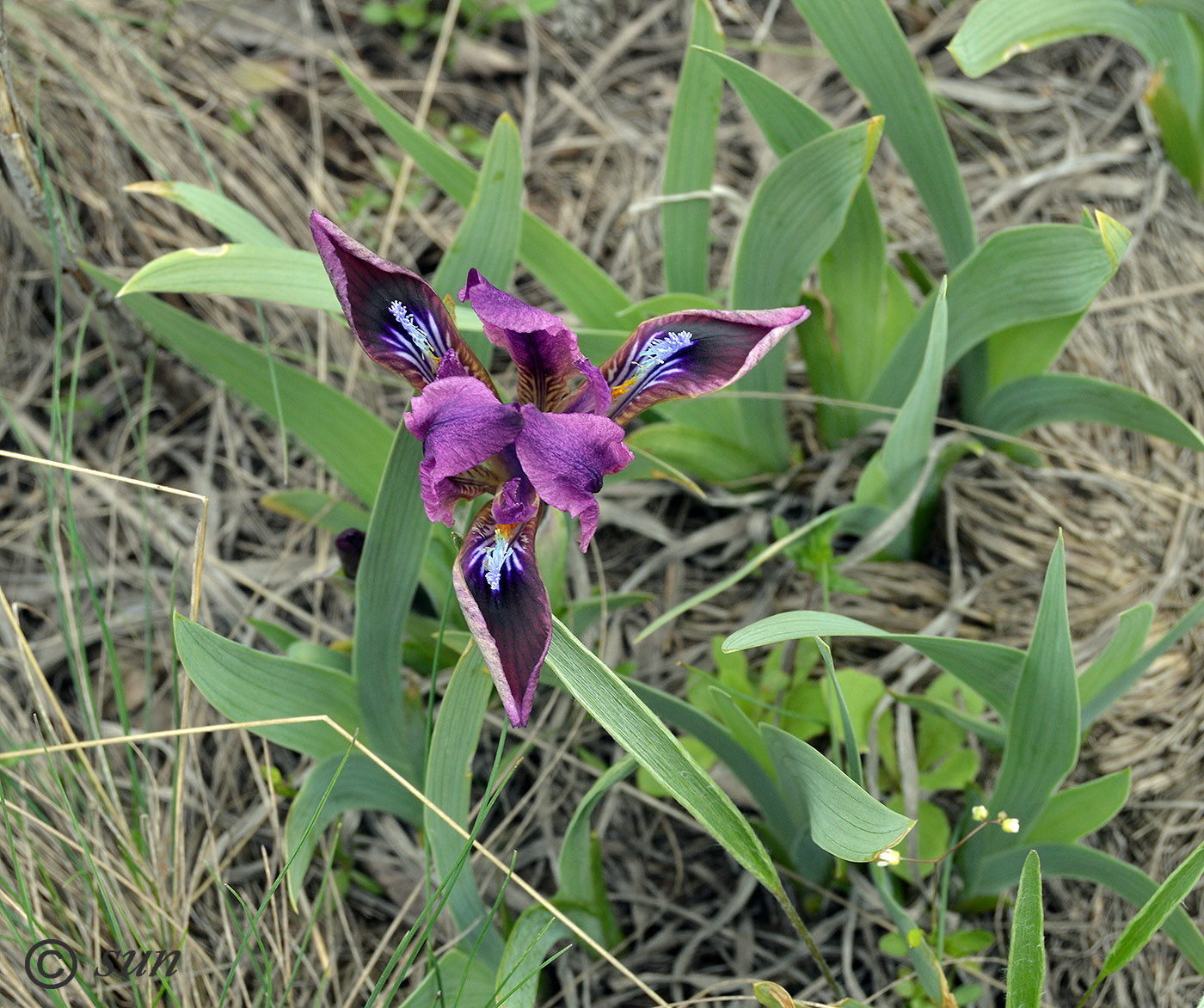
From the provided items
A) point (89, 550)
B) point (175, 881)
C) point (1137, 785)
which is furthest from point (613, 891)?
point (89, 550)

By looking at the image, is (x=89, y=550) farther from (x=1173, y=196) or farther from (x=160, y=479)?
(x=1173, y=196)

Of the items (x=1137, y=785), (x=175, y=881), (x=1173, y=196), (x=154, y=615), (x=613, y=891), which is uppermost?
(x=1173, y=196)

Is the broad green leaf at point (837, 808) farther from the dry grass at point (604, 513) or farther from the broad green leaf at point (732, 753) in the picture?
the dry grass at point (604, 513)

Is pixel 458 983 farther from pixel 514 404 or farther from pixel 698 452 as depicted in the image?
pixel 698 452

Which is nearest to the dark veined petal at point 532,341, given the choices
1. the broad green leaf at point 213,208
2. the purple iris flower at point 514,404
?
the purple iris flower at point 514,404

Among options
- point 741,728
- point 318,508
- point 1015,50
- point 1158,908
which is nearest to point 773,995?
point 741,728

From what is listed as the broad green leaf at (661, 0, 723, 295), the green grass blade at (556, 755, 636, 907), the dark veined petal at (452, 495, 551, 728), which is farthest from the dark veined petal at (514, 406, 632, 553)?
the broad green leaf at (661, 0, 723, 295)
